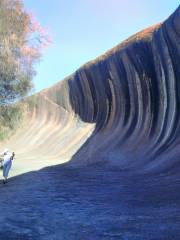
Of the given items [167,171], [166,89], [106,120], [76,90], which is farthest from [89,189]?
[76,90]

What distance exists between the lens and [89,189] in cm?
1638

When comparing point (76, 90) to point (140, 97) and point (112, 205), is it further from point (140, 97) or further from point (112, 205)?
point (112, 205)

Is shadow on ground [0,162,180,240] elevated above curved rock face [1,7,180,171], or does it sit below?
below

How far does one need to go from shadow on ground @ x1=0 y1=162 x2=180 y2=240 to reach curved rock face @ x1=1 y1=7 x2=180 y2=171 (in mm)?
4151

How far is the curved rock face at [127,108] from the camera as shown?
27875 mm

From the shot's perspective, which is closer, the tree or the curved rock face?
the tree

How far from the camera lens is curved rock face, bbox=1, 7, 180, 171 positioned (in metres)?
27.9

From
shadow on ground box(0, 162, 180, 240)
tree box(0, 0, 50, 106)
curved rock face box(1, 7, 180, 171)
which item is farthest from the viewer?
curved rock face box(1, 7, 180, 171)

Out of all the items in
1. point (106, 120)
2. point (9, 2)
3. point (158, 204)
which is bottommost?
point (158, 204)

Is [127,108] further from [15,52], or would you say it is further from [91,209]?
[91,209]

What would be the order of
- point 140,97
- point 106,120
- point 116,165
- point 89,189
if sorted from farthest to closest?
1. point 106,120
2. point 140,97
3. point 116,165
4. point 89,189

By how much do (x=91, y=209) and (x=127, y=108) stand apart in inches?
998

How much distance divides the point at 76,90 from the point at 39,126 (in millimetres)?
7147

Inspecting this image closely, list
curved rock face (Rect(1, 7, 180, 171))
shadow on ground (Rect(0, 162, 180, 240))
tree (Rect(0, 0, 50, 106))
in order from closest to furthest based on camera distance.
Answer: shadow on ground (Rect(0, 162, 180, 240)), tree (Rect(0, 0, 50, 106)), curved rock face (Rect(1, 7, 180, 171))
